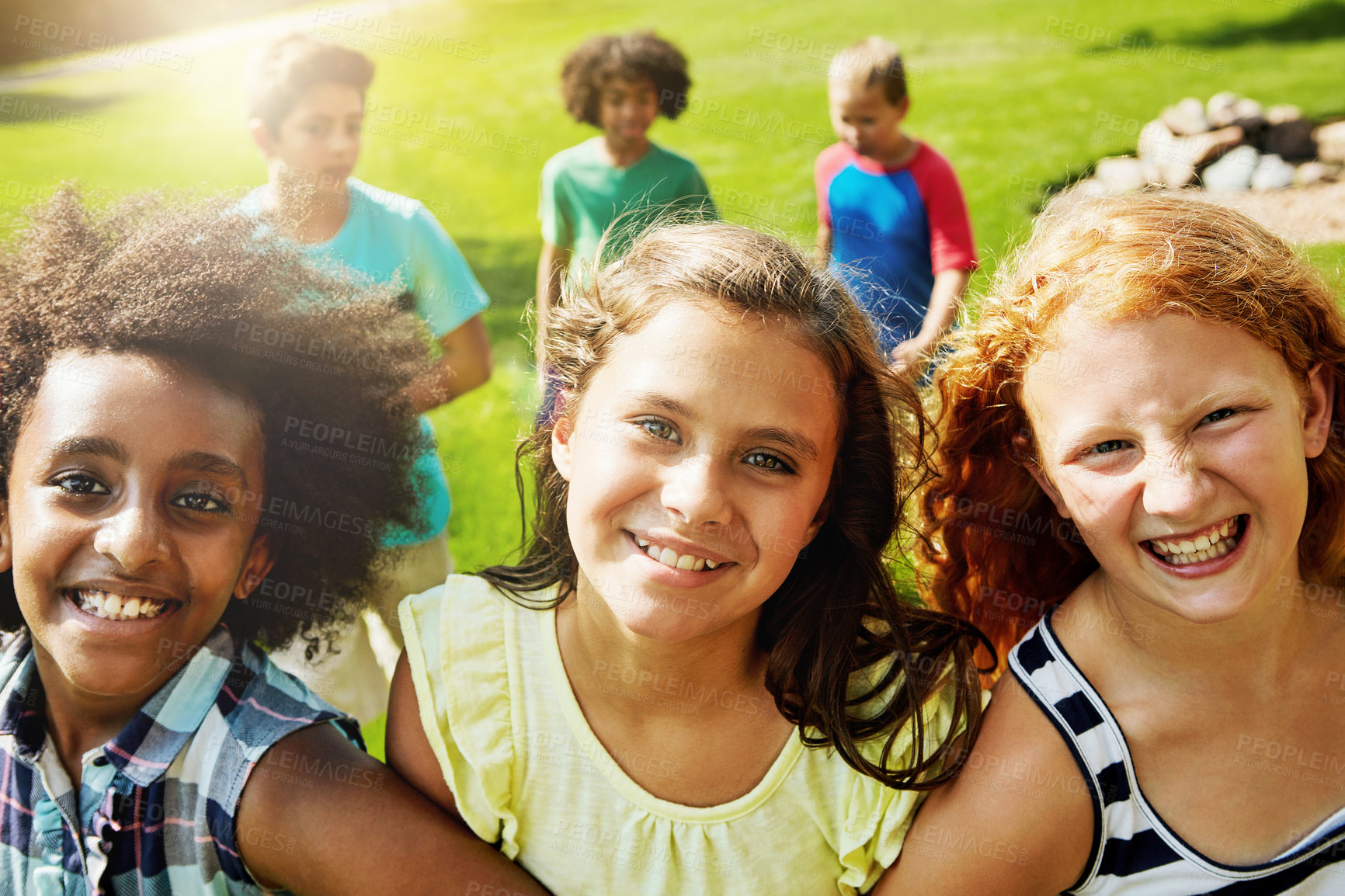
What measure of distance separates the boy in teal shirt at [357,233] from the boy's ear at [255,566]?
484 millimetres

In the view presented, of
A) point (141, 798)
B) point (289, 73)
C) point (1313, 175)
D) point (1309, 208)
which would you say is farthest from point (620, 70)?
point (1313, 175)

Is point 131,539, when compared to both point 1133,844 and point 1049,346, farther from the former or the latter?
point 1133,844

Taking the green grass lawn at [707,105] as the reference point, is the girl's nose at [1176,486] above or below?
below

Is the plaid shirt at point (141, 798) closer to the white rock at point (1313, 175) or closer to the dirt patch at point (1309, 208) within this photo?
the dirt patch at point (1309, 208)

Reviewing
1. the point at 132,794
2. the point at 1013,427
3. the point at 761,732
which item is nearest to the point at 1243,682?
the point at 1013,427

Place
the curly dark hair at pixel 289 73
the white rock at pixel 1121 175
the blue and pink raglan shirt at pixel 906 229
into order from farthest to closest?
the white rock at pixel 1121 175
the blue and pink raglan shirt at pixel 906 229
the curly dark hair at pixel 289 73

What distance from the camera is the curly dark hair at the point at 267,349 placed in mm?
2031

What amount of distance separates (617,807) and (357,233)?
196 centimetres

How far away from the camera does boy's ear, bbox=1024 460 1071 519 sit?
6.84ft

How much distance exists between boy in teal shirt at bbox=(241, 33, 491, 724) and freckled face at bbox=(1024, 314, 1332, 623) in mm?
1515

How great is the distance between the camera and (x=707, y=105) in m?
10.3

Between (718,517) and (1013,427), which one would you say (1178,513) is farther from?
(718,517)

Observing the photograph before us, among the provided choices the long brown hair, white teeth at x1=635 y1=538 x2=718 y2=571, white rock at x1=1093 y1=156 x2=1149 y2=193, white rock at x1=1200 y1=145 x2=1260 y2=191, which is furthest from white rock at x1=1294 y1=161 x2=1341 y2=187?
white teeth at x1=635 y1=538 x2=718 y2=571

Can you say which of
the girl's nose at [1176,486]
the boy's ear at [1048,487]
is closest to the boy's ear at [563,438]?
the boy's ear at [1048,487]
